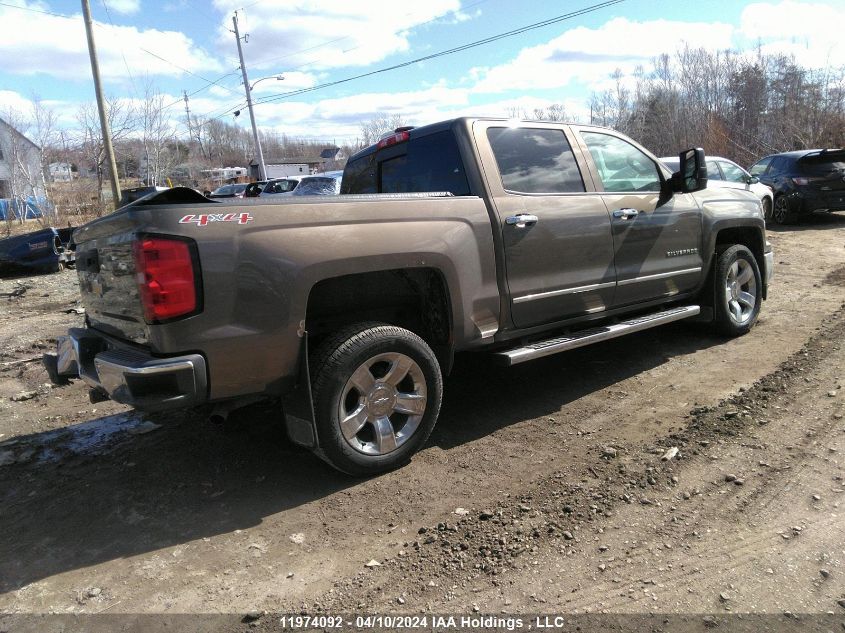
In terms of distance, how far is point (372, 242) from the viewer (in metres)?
3.23

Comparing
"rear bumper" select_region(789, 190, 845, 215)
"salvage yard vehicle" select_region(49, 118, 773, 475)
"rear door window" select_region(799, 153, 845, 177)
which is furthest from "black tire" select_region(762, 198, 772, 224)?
"salvage yard vehicle" select_region(49, 118, 773, 475)

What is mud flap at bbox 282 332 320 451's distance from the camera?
3115mm

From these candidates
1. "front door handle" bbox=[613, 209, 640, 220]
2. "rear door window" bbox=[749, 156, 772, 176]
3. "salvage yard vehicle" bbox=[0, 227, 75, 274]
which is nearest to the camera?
"front door handle" bbox=[613, 209, 640, 220]

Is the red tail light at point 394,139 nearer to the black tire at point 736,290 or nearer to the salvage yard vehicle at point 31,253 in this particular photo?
the black tire at point 736,290

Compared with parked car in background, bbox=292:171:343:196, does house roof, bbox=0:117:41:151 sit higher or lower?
higher

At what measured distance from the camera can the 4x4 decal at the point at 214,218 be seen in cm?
273

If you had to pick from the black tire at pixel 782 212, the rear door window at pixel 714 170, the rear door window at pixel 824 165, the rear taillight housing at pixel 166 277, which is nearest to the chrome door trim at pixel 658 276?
the rear taillight housing at pixel 166 277

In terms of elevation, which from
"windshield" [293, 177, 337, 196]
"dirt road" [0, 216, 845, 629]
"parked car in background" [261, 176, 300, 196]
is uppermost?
"parked car in background" [261, 176, 300, 196]

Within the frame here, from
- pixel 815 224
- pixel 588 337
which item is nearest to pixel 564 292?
pixel 588 337

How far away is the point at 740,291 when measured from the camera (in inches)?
231

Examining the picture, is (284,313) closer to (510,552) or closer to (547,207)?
(510,552)

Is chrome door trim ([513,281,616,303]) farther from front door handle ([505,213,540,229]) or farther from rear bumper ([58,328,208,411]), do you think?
rear bumper ([58,328,208,411])

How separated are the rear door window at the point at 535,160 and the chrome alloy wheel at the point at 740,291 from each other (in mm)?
2200

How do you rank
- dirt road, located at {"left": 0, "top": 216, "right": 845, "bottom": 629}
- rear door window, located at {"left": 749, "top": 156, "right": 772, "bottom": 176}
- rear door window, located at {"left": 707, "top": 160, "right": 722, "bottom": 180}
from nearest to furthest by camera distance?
dirt road, located at {"left": 0, "top": 216, "right": 845, "bottom": 629} → rear door window, located at {"left": 707, "top": 160, "right": 722, "bottom": 180} → rear door window, located at {"left": 749, "top": 156, "right": 772, "bottom": 176}
